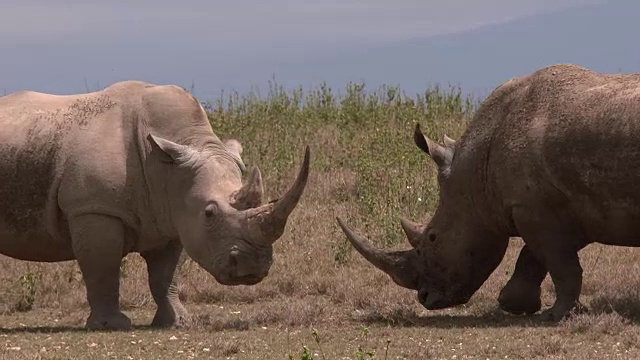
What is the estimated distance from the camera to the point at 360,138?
19.7 meters

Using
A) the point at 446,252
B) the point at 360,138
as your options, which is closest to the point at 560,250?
the point at 446,252

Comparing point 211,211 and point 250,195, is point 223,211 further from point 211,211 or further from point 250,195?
point 250,195

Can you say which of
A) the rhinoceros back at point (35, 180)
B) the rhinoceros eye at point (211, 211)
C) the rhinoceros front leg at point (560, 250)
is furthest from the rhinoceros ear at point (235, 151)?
the rhinoceros front leg at point (560, 250)

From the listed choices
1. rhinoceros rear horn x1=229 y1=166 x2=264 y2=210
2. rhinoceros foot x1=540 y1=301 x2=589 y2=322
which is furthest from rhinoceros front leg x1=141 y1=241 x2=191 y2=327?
rhinoceros foot x1=540 y1=301 x2=589 y2=322

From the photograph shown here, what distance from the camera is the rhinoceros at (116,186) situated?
39.1 feet

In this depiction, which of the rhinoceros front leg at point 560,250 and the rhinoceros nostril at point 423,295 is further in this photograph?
the rhinoceros nostril at point 423,295

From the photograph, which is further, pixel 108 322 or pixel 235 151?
pixel 235 151

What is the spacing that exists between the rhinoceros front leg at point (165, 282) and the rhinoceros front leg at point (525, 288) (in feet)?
8.20

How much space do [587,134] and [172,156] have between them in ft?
10.1

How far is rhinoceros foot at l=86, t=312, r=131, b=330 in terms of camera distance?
1202 centimetres

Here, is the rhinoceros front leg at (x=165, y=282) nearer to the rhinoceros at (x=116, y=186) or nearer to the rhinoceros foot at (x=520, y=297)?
the rhinoceros at (x=116, y=186)

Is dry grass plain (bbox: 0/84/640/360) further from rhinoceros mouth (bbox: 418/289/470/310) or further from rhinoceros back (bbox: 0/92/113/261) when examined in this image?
rhinoceros back (bbox: 0/92/113/261)

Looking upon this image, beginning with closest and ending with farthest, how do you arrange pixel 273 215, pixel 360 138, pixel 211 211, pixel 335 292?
pixel 273 215
pixel 211 211
pixel 335 292
pixel 360 138

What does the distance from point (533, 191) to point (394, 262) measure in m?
1.43
